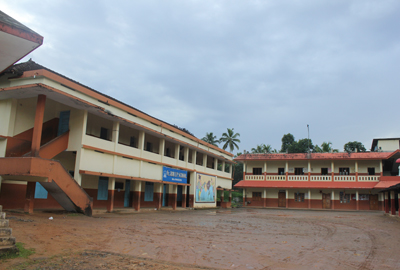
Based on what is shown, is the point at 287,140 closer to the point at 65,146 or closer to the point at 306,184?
the point at 306,184

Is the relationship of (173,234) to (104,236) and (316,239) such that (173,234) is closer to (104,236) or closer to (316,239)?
(104,236)

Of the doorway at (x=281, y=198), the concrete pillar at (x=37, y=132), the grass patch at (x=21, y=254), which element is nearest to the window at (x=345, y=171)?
the doorway at (x=281, y=198)

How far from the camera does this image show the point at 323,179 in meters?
33.3

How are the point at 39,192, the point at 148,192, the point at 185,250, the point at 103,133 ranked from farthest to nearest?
1. the point at 148,192
2. the point at 103,133
3. the point at 39,192
4. the point at 185,250

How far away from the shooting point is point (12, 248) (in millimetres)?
5531

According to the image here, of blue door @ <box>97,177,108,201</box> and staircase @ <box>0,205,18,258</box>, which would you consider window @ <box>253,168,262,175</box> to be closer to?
blue door @ <box>97,177,108,201</box>

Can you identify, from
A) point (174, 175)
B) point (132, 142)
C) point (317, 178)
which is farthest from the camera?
point (317, 178)

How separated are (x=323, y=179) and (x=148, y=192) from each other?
20.2m

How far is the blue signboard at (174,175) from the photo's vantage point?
22.0 m

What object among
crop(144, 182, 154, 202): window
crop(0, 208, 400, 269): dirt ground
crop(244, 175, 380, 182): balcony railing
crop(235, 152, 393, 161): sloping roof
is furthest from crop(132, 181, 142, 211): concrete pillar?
crop(244, 175, 380, 182): balcony railing

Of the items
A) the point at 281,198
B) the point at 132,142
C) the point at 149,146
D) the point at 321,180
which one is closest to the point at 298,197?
the point at 281,198

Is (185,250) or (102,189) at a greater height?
(102,189)

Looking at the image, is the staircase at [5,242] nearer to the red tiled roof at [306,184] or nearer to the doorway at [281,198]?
the red tiled roof at [306,184]

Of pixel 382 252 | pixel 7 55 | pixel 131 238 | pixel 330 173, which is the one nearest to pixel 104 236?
pixel 131 238
